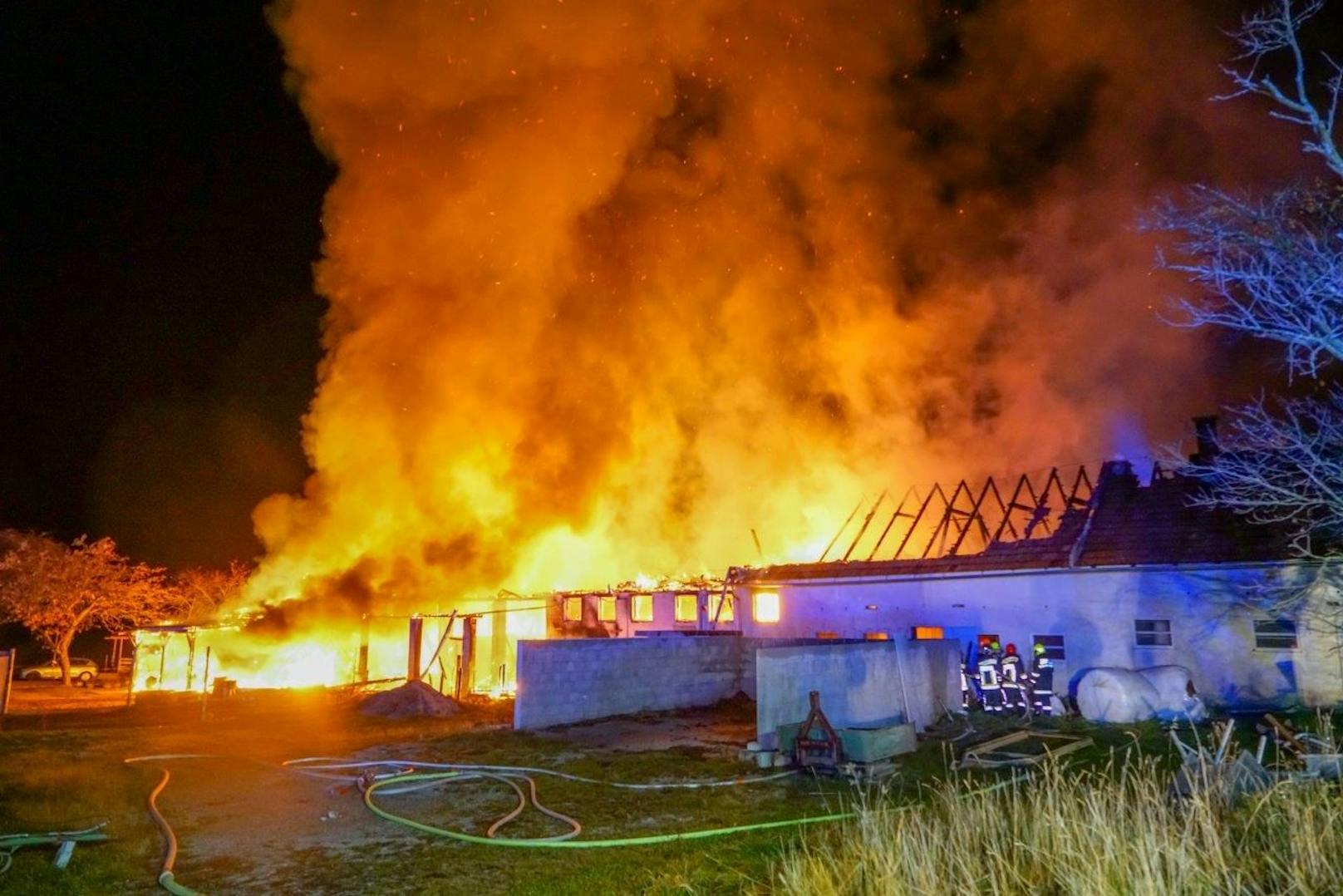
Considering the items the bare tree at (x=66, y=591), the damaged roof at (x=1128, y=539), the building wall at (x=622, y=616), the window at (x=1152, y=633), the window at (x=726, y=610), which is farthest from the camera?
the bare tree at (x=66, y=591)

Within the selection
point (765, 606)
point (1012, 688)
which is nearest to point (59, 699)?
point (765, 606)

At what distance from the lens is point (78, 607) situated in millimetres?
34969

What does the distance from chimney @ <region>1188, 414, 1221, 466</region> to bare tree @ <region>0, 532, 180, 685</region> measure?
129ft

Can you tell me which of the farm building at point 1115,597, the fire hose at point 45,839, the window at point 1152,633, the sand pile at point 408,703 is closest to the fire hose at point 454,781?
the fire hose at point 45,839

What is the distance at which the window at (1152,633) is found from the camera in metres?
18.6

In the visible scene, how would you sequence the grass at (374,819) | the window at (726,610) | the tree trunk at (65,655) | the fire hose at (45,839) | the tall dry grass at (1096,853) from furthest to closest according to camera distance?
the tree trunk at (65,655)
the window at (726,610)
the fire hose at (45,839)
the grass at (374,819)
the tall dry grass at (1096,853)

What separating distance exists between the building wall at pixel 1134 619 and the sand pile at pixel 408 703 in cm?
1096

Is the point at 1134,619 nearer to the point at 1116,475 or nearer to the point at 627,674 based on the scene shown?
the point at 1116,475

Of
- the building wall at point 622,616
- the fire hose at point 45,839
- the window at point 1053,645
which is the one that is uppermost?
the building wall at point 622,616

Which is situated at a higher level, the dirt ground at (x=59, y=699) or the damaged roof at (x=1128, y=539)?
the damaged roof at (x=1128, y=539)

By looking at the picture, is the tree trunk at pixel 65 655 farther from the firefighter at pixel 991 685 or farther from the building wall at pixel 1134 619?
the firefighter at pixel 991 685

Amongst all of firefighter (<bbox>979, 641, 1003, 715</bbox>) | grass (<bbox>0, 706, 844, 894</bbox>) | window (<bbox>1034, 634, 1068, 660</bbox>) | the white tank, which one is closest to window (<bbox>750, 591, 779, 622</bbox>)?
window (<bbox>1034, 634, 1068, 660</bbox>)

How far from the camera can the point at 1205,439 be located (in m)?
23.3

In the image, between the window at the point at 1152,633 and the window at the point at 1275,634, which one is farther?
the window at the point at 1152,633
